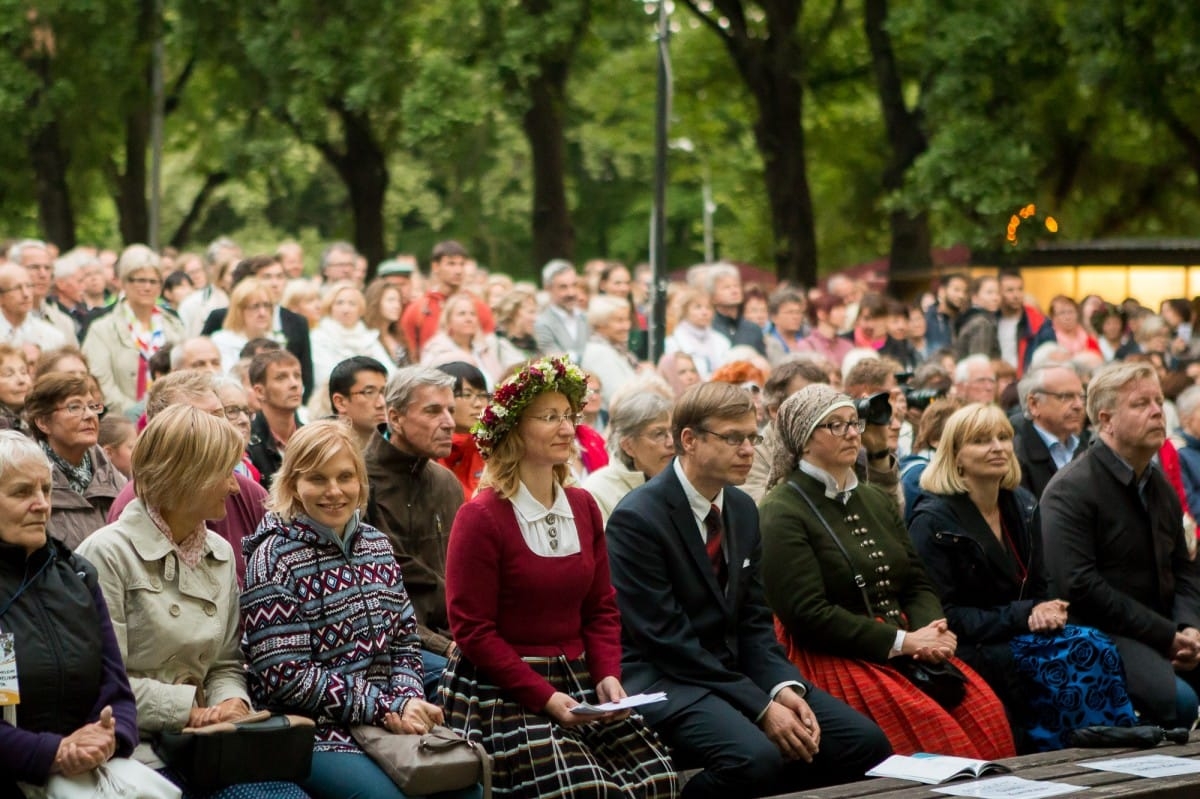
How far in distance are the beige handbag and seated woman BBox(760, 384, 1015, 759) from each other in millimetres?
1816

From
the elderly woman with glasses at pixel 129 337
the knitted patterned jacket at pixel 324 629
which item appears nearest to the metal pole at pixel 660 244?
the elderly woman with glasses at pixel 129 337

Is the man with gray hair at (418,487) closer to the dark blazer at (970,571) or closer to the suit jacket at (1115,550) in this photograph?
the dark blazer at (970,571)

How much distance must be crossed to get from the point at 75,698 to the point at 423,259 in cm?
3967

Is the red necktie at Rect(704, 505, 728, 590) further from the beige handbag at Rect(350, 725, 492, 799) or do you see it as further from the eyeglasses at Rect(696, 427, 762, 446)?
the beige handbag at Rect(350, 725, 492, 799)

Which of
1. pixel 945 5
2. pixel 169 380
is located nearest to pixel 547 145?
pixel 945 5

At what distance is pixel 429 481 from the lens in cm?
734

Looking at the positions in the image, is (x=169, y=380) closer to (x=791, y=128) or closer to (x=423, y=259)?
(x=791, y=128)

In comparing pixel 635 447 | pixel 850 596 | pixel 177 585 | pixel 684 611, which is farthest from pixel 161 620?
pixel 635 447

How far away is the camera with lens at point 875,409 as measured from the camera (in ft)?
26.4

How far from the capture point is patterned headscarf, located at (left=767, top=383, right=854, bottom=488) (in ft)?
23.7

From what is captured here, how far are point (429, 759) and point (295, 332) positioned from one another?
6423 mm

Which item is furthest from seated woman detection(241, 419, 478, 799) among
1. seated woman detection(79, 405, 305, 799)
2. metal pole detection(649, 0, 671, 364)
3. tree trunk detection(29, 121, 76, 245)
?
tree trunk detection(29, 121, 76, 245)

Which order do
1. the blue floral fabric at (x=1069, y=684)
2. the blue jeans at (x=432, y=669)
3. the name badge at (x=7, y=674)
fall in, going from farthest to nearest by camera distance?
1. the blue floral fabric at (x=1069, y=684)
2. the blue jeans at (x=432, y=669)
3. the name badge at (x=7, y=674)

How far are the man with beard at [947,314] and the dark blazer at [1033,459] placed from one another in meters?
7.23
